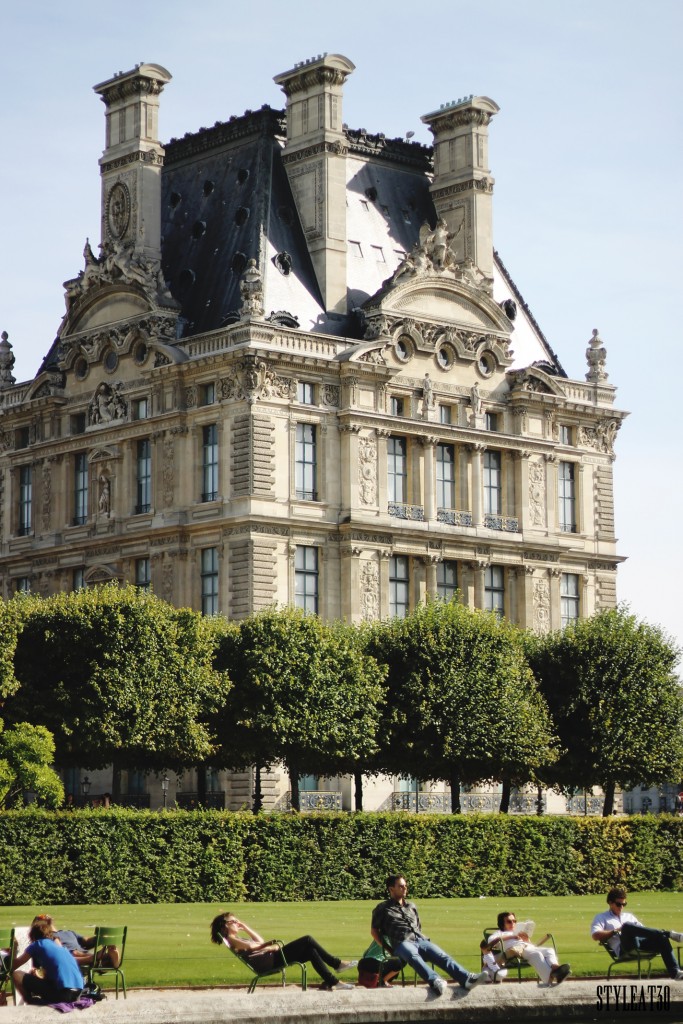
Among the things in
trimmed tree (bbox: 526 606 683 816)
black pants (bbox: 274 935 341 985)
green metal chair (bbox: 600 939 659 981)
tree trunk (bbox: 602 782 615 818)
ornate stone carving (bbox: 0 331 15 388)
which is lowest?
green metal chair (bbox: 600 939 659 981)

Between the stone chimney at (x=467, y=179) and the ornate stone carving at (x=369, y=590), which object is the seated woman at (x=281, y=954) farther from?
the stone chimney at (x=467, y=179)

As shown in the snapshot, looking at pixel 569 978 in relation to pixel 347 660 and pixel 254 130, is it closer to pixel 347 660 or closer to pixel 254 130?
pixel 347 660

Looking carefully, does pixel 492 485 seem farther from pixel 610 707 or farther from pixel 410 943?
pixel 410 943

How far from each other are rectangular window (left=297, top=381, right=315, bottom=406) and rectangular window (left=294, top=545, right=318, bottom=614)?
15.4ft

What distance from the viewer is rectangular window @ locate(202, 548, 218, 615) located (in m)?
65.3

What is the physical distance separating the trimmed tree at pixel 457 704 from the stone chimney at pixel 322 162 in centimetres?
1506

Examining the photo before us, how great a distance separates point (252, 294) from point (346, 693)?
1587cm

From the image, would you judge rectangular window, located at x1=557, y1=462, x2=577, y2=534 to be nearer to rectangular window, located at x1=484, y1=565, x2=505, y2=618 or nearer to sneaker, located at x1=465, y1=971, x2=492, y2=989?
rectangular window, located at x1=484, y1=565, x2=505, y2=618

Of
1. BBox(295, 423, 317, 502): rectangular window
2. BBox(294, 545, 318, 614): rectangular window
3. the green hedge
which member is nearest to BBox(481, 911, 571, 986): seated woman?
the green hedge

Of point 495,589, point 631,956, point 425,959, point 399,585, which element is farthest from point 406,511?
point 425,959

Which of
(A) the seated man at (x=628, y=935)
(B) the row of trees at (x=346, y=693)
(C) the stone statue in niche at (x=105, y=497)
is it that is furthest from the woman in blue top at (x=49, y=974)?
(C) the stone statue in niche at (x=105, y=497)

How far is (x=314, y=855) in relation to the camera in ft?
151

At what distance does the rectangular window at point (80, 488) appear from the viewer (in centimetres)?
7138

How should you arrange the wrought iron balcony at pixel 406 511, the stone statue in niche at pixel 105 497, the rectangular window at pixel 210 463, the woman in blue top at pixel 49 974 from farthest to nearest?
the stone statue in niche at pixel 105 497 < the wrought iron balcony at pixel 406 511 < the rectangular window at pixel 210 463 < the woman in blue top at pixel 49 974
